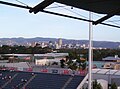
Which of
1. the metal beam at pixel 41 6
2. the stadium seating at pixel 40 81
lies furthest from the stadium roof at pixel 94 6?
the stadium seating at pixel 40 81

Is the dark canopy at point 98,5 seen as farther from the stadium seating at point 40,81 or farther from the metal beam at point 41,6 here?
the stadium seating at point 40,81

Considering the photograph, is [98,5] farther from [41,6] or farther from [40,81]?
[40,81]

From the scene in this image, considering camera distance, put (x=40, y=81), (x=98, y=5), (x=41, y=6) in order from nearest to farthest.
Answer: (x=41, y=6)
(x=98, y=5)
(x=40, y=81)

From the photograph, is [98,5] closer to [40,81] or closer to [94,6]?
[94,6]

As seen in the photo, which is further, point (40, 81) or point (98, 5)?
point (40, 81)

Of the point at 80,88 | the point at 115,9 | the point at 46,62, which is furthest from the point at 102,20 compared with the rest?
the point at 46,62

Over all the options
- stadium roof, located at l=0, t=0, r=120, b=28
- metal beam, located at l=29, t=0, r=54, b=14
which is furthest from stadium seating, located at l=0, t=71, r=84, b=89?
metal beam, located at l=29, t=0, r=54, b=14

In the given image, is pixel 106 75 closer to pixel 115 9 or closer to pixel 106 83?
pixel 106 83

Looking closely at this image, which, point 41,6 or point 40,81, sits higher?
point 41,6

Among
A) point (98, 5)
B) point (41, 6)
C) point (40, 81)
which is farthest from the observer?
point (40, 81)

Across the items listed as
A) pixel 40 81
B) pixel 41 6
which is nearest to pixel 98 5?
pixel 41 6

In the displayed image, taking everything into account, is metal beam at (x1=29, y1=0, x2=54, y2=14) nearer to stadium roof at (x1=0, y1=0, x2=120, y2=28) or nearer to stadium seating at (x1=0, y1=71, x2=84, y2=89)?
stadium roof at (x1=0, y1=0, x2=120, y2=28)

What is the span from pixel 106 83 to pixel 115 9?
19.4m

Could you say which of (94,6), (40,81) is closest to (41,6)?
(94,6)
